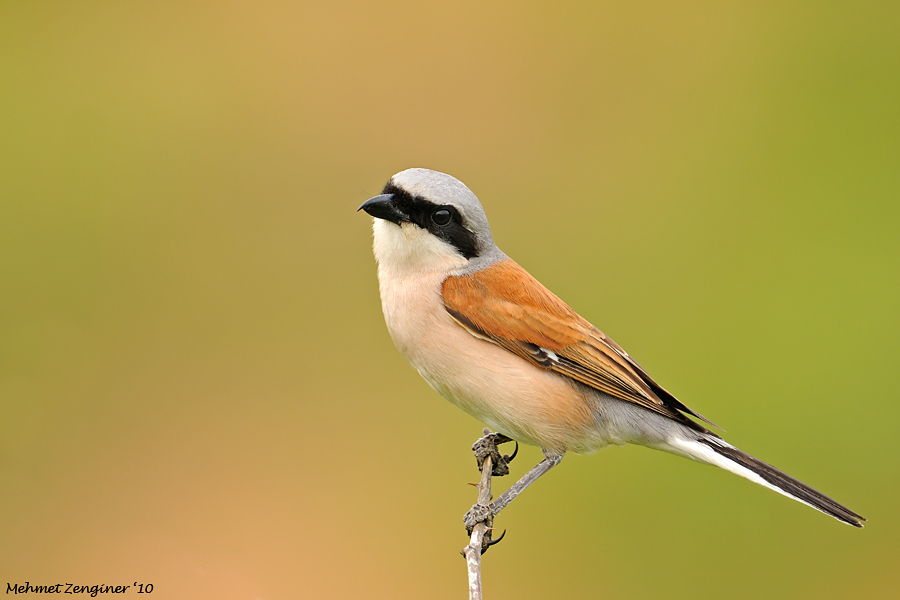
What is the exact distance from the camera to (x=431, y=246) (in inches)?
116

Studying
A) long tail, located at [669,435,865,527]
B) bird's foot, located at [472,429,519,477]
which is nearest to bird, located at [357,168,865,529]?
long tail, located at [669,435,865,527]

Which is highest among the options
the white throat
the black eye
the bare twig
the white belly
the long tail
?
the black eye

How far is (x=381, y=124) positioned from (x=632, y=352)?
2.43 m

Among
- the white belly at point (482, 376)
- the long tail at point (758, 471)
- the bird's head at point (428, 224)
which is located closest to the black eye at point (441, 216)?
the bird's head at point (428, 224)

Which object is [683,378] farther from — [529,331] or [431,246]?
[431,246]

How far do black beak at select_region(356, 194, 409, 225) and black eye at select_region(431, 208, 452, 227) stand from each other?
0.34ft

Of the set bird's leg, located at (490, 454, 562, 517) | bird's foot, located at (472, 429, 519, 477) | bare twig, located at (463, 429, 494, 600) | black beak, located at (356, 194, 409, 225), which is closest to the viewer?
bare twig, located at (463, 429, 494, 600)

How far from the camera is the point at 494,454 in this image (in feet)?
10.7

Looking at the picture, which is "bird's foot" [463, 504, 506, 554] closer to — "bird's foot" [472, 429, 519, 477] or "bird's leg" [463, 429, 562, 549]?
"bird's leg" [463, 429, 562, 549]

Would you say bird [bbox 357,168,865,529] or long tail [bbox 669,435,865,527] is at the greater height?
bird [bbox 357,168,865,529]

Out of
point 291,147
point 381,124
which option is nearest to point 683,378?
point 381,124

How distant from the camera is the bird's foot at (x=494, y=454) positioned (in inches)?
129

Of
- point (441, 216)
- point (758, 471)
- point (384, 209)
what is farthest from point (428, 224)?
point (758, 471)

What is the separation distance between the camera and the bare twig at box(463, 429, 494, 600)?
89.4 inches
